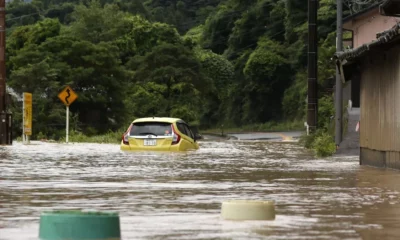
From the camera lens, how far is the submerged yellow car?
3153 cm

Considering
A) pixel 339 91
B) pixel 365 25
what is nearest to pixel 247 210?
pixel 339 91

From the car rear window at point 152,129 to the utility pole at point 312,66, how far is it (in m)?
10.1

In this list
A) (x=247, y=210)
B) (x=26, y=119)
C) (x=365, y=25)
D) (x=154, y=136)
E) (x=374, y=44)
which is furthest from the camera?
(x=365, y=25)

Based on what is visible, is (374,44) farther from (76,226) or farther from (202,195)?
(76,226)

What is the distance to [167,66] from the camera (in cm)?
8512

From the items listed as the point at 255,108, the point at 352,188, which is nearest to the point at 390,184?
the point at 352,188

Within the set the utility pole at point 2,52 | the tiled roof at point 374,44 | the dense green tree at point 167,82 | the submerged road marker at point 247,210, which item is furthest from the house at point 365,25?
the submerged road marker at point 247,210

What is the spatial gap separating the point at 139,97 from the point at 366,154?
60.6 metres

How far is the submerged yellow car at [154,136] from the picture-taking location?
1241 inches

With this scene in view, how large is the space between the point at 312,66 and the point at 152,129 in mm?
10643

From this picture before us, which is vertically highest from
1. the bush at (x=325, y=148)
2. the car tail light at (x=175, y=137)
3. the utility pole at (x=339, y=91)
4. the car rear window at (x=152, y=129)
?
the utility pole at (x=339, y=91)

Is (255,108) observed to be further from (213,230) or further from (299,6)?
(213,230)

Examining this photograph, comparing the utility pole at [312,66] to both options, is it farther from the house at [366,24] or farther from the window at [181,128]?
the house at [366,24]

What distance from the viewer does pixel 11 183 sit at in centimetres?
1759
